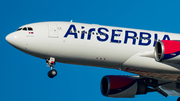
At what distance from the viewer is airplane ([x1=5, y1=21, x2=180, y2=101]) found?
34969 millimetres

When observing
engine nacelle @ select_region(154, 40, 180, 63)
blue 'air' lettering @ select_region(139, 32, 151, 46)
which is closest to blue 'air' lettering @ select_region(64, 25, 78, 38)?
blue 'air' lettering @ select_region(139, 32, 151, 46)

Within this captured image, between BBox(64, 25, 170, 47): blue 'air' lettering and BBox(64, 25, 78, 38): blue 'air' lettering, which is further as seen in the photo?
BBox(64, 25, 170, 47): blue 'air' lettering

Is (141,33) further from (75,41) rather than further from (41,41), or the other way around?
A: (41,41)

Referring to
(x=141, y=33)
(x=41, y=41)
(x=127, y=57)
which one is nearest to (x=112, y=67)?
(x=127, y=57)

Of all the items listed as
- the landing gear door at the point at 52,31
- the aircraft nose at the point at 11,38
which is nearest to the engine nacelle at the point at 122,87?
the landing gear door at the point at 52,31

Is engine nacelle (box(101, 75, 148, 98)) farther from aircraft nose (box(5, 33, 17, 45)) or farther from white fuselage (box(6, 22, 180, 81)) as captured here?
aircraft nose (box(5, 33, 17, 45))

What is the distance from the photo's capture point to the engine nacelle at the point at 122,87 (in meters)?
41.8

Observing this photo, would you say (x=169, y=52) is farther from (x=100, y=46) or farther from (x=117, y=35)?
(x=100, y=46)

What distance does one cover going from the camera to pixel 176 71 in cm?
3712

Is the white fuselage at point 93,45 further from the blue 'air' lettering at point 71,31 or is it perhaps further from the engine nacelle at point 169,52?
the engine nacelle at point 169,52

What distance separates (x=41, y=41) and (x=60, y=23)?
2.90 meters

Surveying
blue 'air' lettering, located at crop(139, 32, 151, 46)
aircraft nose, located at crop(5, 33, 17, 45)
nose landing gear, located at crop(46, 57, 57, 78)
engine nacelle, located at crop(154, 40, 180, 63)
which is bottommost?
nose landing gear, located at crop(46, 57, 57, 78)

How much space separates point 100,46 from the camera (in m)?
36.0

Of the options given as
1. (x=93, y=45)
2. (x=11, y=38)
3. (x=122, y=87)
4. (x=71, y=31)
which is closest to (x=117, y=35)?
(x=93, y=45)
